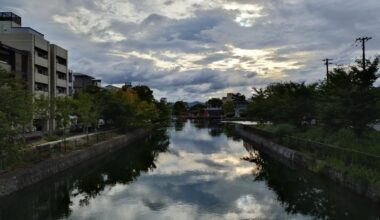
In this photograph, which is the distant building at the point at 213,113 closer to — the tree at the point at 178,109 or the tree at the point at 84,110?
the tree at the point at 178,109

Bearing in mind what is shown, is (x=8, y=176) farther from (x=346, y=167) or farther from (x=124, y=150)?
(x=124, y=150)

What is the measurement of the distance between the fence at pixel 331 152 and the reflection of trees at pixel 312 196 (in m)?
1.57

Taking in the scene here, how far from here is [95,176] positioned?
2791 centimetres

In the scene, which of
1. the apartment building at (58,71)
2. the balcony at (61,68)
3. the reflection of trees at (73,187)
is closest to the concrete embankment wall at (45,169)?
the reflection of trees at (73,187)

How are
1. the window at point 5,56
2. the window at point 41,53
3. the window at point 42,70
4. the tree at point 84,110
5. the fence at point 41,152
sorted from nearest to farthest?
the fence at point 41,152
the tree at point 84,110
the window at point 5,56
the window at point 41,53
the window at point 42,70

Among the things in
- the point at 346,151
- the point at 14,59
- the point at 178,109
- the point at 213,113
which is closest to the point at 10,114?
the point at 346,151

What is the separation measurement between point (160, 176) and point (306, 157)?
10.8 meters

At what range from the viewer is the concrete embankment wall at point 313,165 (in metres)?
17.7

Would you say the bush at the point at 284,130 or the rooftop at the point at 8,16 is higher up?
the rooftop at the point at 8,16

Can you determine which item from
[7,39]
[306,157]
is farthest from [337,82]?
[7,39]

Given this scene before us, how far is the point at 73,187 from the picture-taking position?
2391cm

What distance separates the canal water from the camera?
1789cm

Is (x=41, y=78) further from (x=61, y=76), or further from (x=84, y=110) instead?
(x=84, y=110)

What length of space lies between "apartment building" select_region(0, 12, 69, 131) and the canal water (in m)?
18.5
